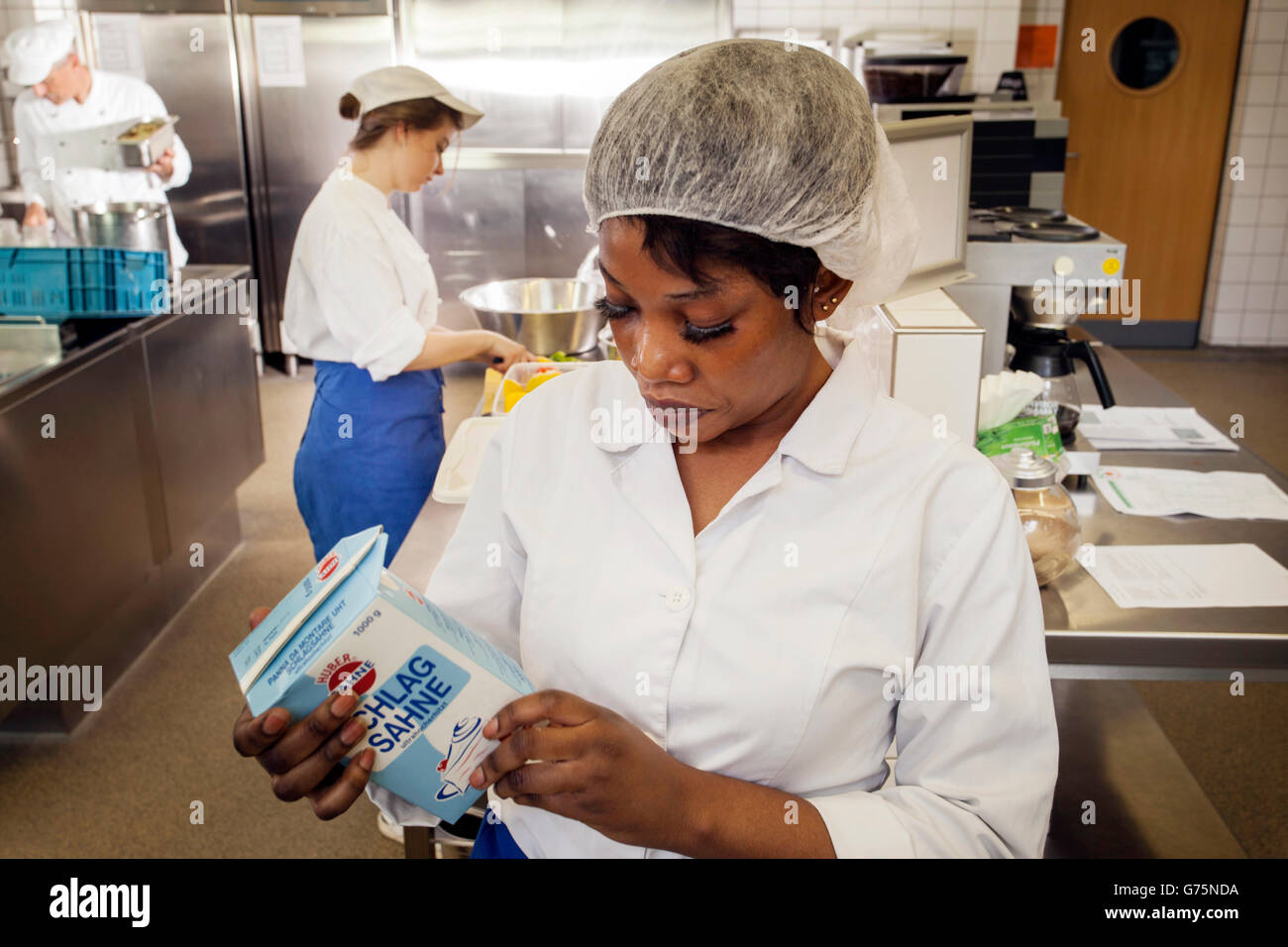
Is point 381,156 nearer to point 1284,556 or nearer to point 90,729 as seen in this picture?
point 90,729

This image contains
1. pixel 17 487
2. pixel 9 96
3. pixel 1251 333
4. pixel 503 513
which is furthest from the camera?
pixel 1251 333

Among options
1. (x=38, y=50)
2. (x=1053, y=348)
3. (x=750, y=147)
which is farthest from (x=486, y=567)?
(x=38, y=50)

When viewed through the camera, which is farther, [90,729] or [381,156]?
[90,729]

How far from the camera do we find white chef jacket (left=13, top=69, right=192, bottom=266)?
4328 mm

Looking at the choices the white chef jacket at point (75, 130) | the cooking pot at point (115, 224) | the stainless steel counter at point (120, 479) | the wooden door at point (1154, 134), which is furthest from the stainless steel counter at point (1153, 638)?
the wooden door at point (1154, 134)

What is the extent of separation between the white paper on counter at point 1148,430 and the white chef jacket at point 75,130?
3477 mm

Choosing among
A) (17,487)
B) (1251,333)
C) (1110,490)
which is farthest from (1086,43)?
(17,487)

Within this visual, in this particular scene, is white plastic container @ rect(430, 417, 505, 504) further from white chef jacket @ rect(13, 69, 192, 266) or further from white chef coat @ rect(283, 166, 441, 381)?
white chef jacket @ rect(13, 69, 192, 266)

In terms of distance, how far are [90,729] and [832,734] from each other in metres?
2.37

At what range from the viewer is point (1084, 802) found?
1.99 meters

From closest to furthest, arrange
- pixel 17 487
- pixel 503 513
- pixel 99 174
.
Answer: pixel 503 513
pixel 17 487
pixel 99 174

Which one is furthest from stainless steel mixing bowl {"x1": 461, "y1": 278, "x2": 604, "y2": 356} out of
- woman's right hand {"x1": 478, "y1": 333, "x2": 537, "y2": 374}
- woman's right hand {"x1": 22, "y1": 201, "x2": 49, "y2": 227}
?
woman's right hand {"x1": 22, "y1": 201, "x2": 49, "y2": 227}

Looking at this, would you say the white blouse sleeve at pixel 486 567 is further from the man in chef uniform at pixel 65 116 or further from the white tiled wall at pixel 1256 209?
the white tiled wall at pixel 1256 209
